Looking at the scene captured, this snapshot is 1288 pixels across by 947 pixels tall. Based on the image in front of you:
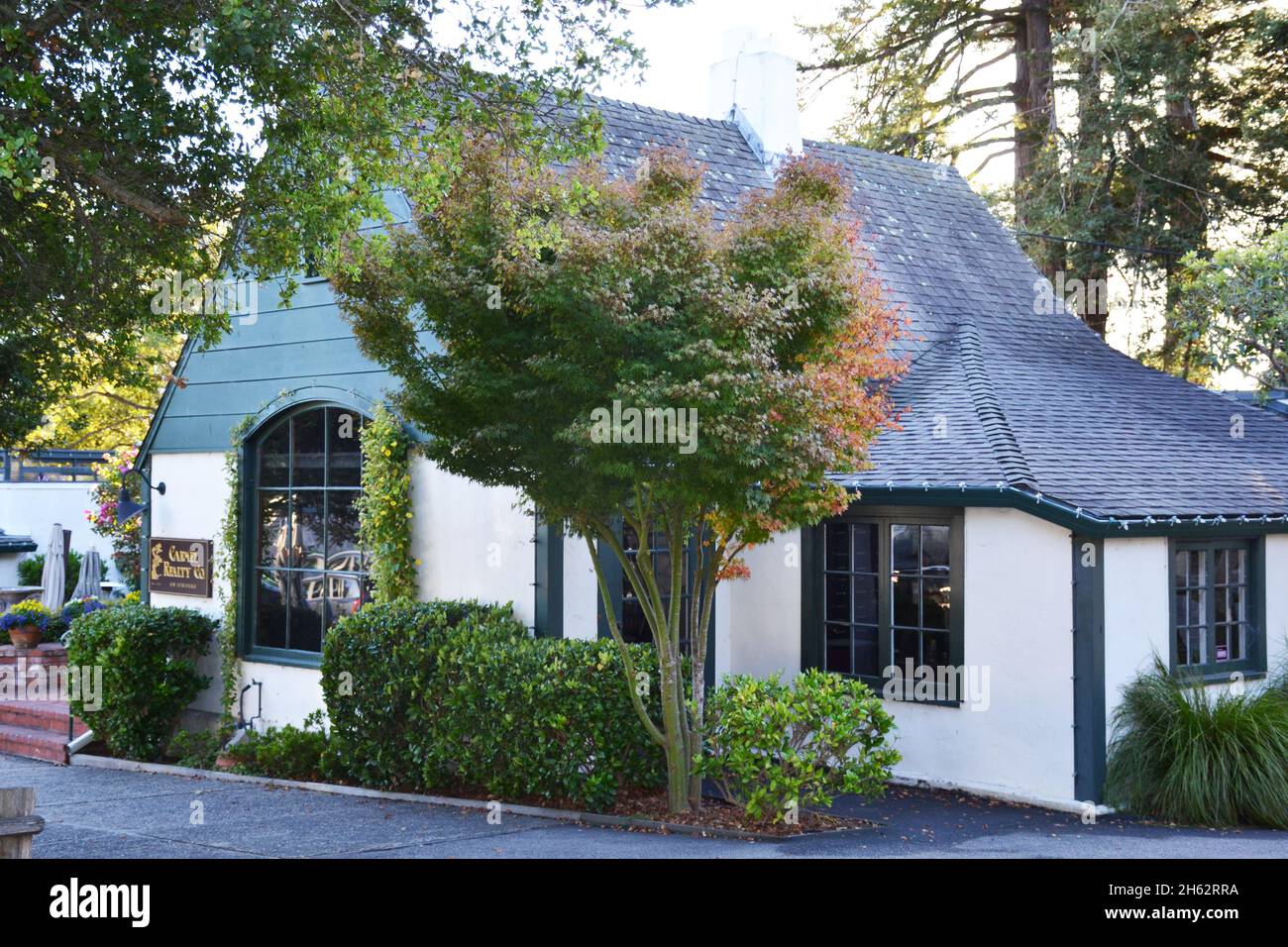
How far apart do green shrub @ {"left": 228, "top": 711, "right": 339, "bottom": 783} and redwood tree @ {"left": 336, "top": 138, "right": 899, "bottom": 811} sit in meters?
3.83

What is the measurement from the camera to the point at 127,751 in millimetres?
13750

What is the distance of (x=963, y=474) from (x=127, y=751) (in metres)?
9.08

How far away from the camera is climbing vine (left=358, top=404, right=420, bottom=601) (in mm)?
11953

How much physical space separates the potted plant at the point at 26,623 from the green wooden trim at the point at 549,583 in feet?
32.6

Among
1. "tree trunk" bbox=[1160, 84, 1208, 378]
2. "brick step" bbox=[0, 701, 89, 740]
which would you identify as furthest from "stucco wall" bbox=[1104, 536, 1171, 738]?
"tree trunk" bbox=[1160, 84, 1208, 378]

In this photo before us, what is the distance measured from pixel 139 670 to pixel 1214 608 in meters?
10.6

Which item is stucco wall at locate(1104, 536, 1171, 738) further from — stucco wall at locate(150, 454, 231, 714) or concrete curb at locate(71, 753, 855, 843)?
stucco wall at locate(150, 454, 231, 714)

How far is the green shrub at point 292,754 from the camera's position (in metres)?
12.0

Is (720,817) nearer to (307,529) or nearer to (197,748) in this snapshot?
(307,529)

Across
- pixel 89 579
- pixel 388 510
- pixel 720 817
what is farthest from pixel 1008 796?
pixel 89 579

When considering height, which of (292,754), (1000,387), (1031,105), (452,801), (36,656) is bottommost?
(452,801)

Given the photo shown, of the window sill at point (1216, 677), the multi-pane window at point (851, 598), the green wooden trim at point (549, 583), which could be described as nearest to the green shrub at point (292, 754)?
the green wooden trim at point (549, 583)

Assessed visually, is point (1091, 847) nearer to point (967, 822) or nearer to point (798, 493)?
point (967, 822)

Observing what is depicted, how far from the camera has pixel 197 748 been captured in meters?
13.6
